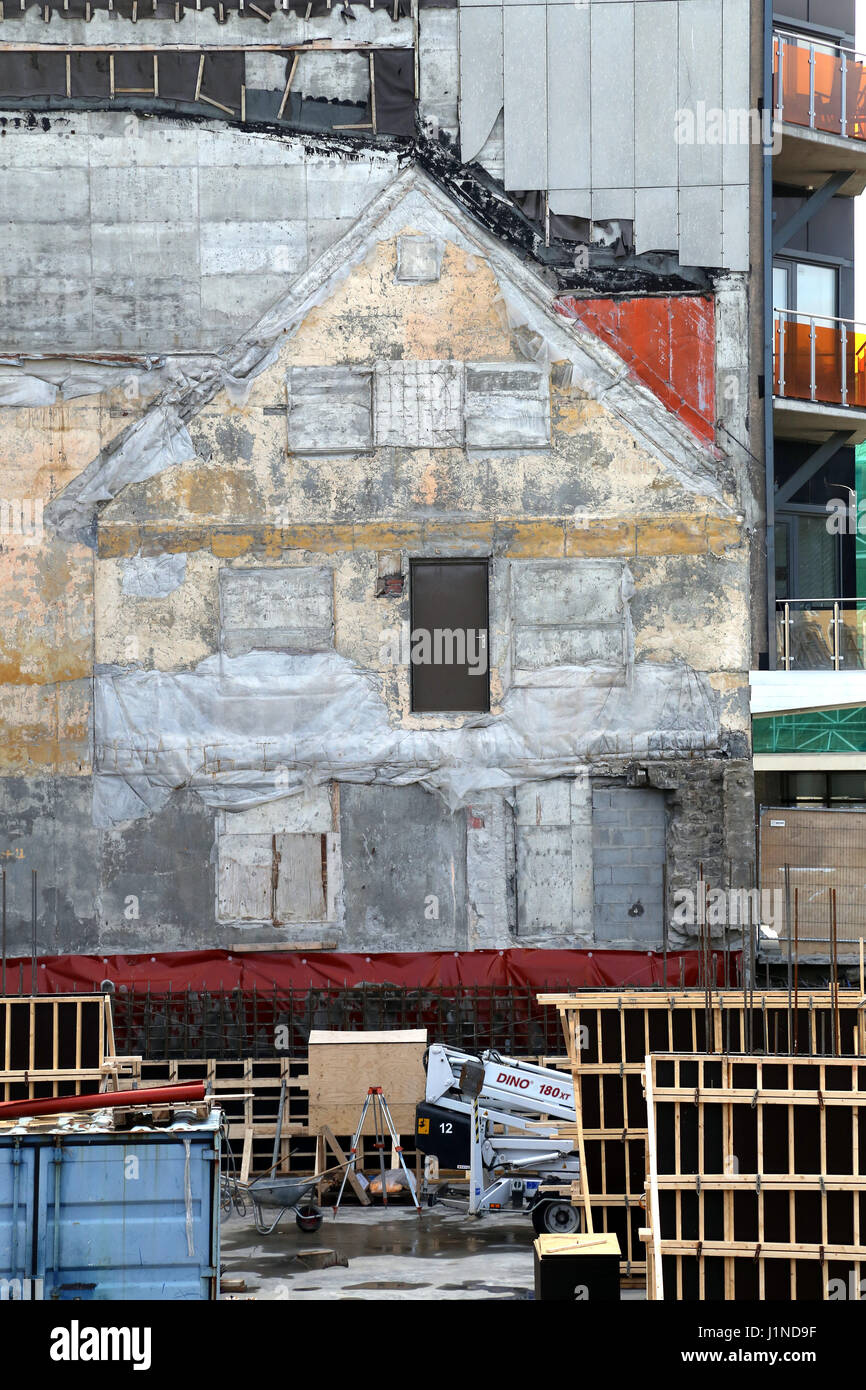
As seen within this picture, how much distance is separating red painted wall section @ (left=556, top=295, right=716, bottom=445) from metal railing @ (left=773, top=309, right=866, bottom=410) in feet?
5.80

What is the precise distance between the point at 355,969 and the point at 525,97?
12881 millimetres

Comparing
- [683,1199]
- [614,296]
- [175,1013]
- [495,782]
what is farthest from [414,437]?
[683,1199]

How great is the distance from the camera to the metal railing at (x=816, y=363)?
23156 millimetres

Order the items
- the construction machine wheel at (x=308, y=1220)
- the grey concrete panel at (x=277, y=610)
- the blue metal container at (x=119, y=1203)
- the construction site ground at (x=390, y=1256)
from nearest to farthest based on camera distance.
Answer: the blue metal container at (x=119, y=1203)
the construction site ground at (x=390, y=1256)
the construction machine wheel at (x=308, y=1220)
the grey concrete panel at (x=277, y=610)

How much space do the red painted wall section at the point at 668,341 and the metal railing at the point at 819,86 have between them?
4.05 m

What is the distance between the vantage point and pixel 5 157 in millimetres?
21672

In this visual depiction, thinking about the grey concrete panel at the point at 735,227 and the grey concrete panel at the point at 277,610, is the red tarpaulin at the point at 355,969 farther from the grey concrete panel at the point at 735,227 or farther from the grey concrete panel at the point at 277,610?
the grey concrete panel at the point at 735,227

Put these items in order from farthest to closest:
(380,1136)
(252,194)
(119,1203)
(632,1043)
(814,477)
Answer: (814,477) < (252,194) < (380,1136) < (632,1043) < (119,1203)

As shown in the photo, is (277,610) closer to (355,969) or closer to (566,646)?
(566,646)

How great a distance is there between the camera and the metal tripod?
16922mm

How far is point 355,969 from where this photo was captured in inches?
832

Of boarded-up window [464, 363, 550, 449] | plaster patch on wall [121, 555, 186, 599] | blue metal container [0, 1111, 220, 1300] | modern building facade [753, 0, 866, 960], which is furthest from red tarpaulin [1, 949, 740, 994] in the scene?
blue metal container [0, 1111, 220, 1300]

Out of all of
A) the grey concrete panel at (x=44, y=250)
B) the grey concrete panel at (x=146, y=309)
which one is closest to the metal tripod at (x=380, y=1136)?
the grey concrete panel at (x=146, y=309)

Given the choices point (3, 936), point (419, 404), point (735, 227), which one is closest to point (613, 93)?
point (735, 227)
